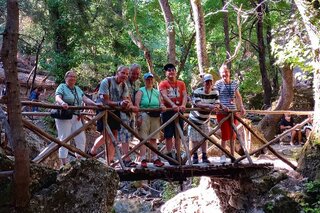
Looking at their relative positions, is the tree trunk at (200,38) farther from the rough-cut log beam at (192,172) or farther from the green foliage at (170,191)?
the green foliage at (170,191)

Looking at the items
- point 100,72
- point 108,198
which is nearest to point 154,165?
point 108,198

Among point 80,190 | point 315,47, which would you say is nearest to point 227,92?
point 315,47

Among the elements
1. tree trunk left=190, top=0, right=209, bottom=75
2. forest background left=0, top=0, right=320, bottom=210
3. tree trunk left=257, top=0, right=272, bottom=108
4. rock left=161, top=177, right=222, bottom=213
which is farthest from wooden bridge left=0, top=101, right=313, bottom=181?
tree trunk left=257, top=0, right=272, bottom=108

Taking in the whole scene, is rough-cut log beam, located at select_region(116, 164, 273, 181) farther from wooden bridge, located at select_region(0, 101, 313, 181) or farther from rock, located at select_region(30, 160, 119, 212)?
rock, located at select_region(30, 160, 119, 212)

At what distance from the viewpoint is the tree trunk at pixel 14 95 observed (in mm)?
4336

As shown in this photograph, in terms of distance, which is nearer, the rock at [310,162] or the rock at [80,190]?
the rock at [80,190]

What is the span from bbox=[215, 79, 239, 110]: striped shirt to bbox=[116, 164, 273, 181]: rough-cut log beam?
1.13 metres

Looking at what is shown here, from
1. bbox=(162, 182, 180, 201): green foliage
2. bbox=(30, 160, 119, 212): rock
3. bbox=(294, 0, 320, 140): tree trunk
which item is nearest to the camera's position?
bbox=(30, 160, 119, 212): rock

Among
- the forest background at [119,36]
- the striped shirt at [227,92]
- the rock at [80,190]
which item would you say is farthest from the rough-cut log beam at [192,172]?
the forest background at [119,36]

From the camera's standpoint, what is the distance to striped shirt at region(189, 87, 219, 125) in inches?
295

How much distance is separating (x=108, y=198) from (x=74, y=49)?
1433cm

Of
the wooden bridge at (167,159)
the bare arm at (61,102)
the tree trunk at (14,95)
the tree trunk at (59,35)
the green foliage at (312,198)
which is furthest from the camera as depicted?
the tree trunk at (59,35)

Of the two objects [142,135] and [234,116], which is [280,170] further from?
[142,135]

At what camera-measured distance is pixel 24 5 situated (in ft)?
54.9
